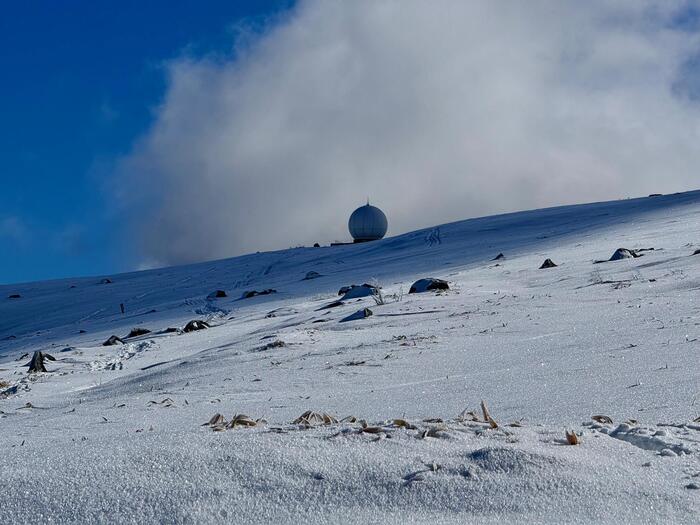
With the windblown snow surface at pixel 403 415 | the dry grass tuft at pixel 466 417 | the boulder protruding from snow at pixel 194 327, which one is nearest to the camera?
the windblown snow surface at pixel 403 415

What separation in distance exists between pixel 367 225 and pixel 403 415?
87.0 feet

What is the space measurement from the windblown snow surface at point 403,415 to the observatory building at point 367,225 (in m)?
21.7

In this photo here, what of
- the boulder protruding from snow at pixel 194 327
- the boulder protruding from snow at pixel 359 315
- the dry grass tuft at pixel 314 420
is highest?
the boulder protruding from snow at pixel 194 327

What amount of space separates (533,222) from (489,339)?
16.1 m

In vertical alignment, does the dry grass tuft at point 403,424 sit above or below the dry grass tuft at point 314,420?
below

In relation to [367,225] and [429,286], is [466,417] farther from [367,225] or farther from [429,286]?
[367,225]

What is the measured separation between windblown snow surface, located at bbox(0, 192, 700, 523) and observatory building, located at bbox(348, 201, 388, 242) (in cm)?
2170

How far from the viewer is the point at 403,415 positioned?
261 cm

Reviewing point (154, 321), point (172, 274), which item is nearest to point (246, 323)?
point (154, 321)

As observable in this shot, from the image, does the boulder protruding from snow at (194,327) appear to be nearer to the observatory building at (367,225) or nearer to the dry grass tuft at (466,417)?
the dry grass tuft at (466,417)

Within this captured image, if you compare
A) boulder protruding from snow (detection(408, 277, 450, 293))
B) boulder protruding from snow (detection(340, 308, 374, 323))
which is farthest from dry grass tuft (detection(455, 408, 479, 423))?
boulder protruding from snow (detection(408, 277, 450, 293))

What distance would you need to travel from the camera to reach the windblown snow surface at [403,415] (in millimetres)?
1673

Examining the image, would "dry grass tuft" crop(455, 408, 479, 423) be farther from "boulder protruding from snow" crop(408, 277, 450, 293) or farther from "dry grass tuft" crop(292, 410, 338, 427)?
"boulder protruding from snow" crop(408, 277, 450, 293)

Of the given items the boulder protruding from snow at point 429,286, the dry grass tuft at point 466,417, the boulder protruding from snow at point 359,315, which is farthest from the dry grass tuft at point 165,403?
the boulder protruding from snow at point 429,286
